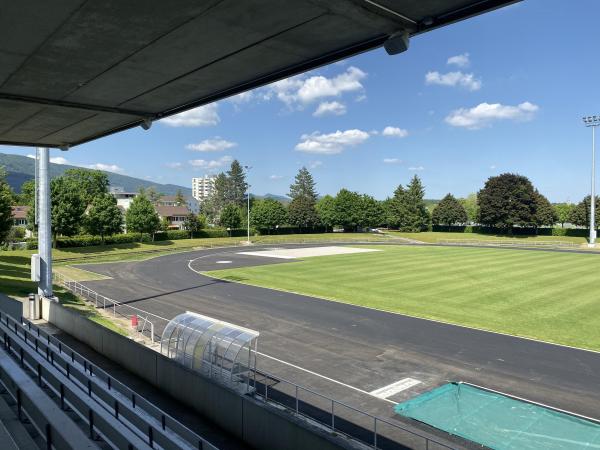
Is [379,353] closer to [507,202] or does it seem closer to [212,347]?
[212,347]

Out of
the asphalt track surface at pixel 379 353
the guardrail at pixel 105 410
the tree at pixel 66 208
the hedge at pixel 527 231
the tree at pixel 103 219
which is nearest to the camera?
the guardrail at pixel 105 410

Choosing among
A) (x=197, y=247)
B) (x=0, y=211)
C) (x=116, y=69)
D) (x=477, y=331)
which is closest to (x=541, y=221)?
(x=197, y=247)

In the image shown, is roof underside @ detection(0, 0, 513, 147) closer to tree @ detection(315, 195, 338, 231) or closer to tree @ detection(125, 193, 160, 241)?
tree @ detection(125, 193, 160, 241)

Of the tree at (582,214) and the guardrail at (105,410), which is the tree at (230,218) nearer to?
the tree at (582,214)

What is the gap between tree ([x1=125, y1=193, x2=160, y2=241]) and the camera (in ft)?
258

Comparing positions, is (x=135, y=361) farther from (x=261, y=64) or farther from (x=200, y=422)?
(x=261, y=64)

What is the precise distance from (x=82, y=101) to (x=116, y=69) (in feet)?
9.68

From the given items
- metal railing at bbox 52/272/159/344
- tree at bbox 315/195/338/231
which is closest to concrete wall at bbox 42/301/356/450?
metal railing at bbox 52/272/159/344

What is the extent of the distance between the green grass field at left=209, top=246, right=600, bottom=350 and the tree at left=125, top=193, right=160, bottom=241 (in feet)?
123

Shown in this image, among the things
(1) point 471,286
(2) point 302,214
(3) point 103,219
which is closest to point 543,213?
(2) point 302,214

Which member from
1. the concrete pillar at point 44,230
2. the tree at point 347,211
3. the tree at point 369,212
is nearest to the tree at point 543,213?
the tree at point 369,212

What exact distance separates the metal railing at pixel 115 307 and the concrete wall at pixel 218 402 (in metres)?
4.70

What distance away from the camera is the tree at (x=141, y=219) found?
78688 millimetres

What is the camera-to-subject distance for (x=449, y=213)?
122 meters
